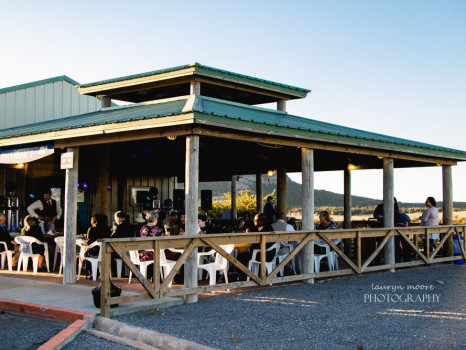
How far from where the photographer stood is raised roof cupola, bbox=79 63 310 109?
10773mm

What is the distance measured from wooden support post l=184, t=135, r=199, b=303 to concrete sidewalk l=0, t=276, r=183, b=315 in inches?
13.0

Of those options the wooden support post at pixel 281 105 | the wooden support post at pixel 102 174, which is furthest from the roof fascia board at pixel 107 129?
the wooden support post at pixel 281 105

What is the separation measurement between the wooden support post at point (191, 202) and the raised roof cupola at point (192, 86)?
2940mm

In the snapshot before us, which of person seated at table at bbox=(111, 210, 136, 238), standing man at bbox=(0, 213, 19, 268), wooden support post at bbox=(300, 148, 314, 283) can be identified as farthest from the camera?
standing man at bbox=(0, 213, 19, 268)

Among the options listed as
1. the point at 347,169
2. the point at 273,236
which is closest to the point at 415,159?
the point at 347,169

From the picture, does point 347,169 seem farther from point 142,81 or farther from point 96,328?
point 96,328

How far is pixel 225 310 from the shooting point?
732 cm

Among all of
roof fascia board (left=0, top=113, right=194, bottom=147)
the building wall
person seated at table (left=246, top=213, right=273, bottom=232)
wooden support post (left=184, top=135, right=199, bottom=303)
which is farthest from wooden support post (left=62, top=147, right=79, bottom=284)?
the building wall

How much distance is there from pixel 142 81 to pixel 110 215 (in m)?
6.56

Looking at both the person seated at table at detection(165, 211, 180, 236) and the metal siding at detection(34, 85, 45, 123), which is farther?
the metal siding at detection(34, 85, 45, 123)

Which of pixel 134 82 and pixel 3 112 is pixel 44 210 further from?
pixel 3 112

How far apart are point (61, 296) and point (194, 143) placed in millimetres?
2966

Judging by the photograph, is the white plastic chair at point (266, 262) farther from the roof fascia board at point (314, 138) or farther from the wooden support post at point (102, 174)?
the wooden support post at point (102, 174)

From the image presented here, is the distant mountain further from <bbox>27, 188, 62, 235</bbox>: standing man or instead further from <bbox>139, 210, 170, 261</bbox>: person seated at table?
<bbox>139, 210, 170, 261</bbox>: person seated at table
